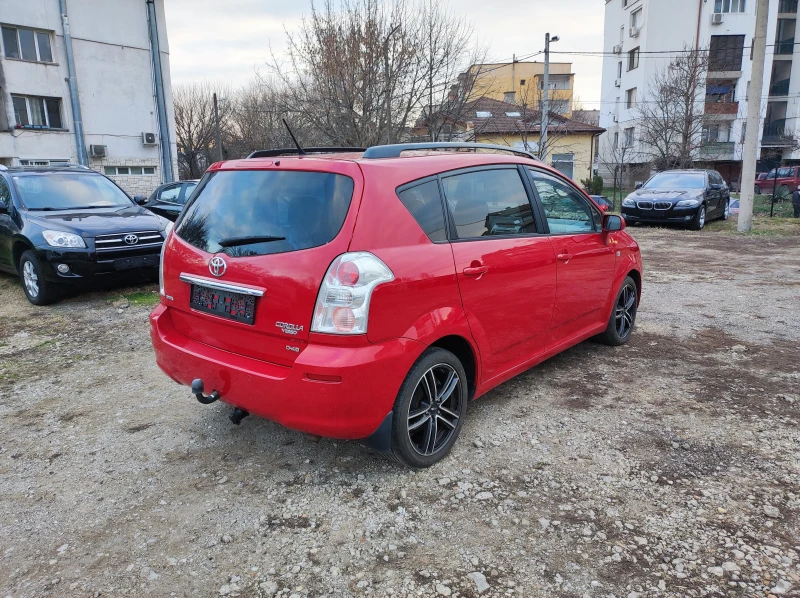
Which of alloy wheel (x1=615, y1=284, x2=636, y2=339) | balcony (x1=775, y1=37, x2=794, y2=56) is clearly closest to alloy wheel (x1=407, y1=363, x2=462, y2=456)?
alloy wheel (x1=615, y1=284, x2=636, y2=339)

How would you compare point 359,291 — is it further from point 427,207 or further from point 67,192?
point 67,192

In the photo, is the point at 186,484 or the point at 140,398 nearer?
the point at 186,484

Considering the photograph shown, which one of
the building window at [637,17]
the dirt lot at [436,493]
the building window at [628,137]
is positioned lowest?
the dirt lot at [436,493]

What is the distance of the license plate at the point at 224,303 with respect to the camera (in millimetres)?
2877

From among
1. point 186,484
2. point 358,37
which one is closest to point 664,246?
point 358,37

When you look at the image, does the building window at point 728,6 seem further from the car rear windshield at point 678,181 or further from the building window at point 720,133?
the car rear windshield at point 678,181

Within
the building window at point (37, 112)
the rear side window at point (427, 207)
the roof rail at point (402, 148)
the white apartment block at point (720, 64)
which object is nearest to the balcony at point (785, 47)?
the white apartment block at point (720, 64)

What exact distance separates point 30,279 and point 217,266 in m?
5.46

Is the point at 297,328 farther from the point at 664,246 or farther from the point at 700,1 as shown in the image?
the point at 700,1

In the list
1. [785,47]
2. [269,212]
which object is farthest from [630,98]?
[269,212]

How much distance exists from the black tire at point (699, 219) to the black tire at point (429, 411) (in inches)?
537

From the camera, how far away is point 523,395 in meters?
4.14

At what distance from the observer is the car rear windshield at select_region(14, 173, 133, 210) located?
7.61 meters

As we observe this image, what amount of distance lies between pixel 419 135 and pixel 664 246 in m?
7.49
